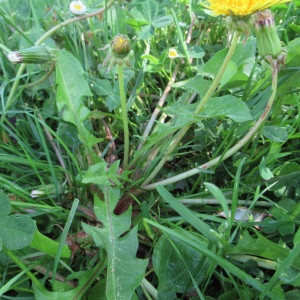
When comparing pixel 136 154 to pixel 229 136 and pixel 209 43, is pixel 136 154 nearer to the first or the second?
pixel 229 136

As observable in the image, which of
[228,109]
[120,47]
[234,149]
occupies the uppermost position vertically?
[120,47]

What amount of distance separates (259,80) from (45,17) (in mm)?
885

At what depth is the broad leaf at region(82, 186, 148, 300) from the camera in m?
0.73

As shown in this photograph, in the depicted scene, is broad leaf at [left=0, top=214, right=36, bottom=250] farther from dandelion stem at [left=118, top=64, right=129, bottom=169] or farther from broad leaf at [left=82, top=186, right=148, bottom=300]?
dandelion stem at [left=118, top=64, right=129, bottom=169]

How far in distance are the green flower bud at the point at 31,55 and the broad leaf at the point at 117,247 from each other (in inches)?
14.7

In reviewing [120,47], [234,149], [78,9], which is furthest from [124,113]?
[78,9]

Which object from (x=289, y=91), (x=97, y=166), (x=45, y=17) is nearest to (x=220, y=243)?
(x=97, y=166)

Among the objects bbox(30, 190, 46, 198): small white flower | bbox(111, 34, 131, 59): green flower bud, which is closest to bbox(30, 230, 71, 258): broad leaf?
bbox(30, 190, 46, 198): small white flower

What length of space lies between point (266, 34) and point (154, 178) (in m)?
0.46

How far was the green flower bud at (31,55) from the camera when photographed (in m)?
1.02

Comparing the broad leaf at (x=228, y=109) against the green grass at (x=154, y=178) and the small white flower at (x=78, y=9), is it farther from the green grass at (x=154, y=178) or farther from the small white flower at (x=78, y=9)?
the small white flower at (x=78, y=9)

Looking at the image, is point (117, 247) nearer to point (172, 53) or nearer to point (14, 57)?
point (14, 57)

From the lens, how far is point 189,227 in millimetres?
910

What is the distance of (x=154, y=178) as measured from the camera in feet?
3.58
